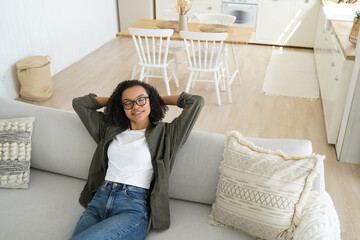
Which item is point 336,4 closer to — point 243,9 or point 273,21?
point 273,21

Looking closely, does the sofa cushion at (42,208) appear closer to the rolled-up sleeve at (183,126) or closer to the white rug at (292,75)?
the rolled-up sleeve at (183,126)

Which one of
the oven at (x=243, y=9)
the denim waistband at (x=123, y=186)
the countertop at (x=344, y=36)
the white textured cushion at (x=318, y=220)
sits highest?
the countertop at (x=344, y=36)

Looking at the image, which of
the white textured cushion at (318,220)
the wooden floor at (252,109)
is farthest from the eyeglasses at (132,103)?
the wooden floor at (252,109)

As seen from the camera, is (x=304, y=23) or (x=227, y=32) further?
(x=304, y=23)

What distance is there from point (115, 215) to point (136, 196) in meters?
0.15

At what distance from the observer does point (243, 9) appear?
603 cm

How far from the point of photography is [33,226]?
Result: 189cm

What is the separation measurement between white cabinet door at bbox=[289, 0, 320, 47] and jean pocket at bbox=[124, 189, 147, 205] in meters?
4.94

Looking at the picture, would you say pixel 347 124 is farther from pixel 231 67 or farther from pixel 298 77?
pixel 231 67

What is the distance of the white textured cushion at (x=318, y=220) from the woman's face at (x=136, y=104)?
0.92m

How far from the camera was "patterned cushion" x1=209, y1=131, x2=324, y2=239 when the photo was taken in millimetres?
1659

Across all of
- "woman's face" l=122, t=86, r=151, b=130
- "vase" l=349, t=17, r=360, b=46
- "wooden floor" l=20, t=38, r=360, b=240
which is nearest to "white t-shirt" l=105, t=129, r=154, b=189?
"woman's face" l=122, t=86, r=151, b=130

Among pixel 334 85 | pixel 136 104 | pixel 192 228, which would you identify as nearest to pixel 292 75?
pixel 334 85

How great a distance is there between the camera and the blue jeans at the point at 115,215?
5.41ft
